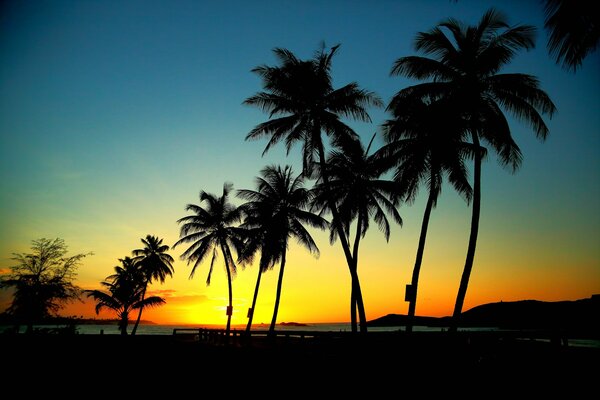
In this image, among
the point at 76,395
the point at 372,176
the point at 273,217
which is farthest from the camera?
the point at 273,217

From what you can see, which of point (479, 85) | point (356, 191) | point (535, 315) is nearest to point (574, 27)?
point (479, 85)

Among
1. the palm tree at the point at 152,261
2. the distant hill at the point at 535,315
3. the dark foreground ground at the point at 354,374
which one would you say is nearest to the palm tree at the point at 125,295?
the palm tree at the point at 152,261

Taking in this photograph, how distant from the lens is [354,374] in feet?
37.3

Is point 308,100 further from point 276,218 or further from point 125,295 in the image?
point 125,295

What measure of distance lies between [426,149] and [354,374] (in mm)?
12338

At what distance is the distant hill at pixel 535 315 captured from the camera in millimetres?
102250

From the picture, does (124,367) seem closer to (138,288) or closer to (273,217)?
(273,217)

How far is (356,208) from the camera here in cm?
2645

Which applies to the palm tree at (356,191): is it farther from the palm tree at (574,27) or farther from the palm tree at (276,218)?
the palm tree at (574,27)

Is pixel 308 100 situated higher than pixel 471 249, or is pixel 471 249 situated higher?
pixel 308 100

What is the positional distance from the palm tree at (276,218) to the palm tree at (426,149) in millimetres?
10892

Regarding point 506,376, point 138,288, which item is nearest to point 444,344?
point 506,376

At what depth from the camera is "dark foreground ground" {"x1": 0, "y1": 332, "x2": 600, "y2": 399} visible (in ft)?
29.0

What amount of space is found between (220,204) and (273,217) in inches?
333
